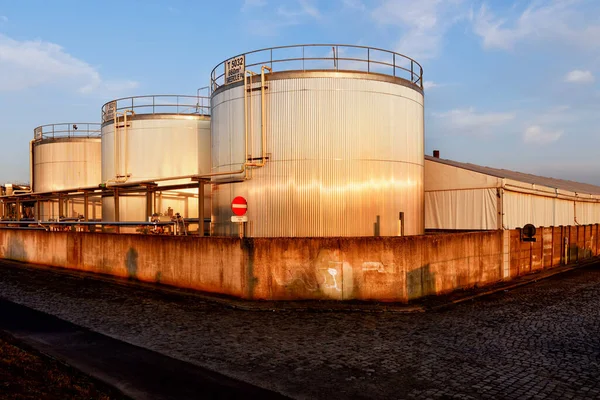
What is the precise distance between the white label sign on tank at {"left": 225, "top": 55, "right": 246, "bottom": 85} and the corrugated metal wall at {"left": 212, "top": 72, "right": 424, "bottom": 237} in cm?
73

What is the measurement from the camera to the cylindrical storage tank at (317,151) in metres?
16.2

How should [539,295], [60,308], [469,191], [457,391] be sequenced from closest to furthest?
1. [457,391]
2. [60,308]
3. [539,295]
4. [469,191]

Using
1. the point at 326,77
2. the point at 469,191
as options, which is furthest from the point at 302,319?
the point at 469,191

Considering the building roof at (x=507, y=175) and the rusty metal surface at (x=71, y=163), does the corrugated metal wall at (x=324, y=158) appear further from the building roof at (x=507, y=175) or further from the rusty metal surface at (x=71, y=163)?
the rusty metal surface at (x=71, y=163)

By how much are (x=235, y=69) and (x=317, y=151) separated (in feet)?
16.0

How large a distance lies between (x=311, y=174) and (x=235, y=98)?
438 cm

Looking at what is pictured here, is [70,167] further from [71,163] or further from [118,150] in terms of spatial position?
[118,150]

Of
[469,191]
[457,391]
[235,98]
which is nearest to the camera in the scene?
[457,391]

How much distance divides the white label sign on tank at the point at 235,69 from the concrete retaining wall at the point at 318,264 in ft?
21.3

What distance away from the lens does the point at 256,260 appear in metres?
13.8

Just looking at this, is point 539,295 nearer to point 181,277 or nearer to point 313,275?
point 313,275

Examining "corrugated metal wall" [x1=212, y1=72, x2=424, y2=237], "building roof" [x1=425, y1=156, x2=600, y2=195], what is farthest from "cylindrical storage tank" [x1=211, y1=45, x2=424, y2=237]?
"building roof" [x1=425, y1=156, x2=600, y2=195]

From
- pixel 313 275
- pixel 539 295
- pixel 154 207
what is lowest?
pixel 539 295

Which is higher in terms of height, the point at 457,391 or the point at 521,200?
the point at 521,200
